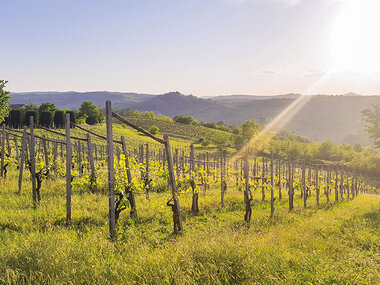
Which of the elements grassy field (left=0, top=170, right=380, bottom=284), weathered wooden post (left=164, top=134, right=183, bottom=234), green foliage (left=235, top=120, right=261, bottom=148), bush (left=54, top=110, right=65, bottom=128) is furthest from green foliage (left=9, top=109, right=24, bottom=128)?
weathered wooden post (left=164, top=134, right=183, bottom=234)

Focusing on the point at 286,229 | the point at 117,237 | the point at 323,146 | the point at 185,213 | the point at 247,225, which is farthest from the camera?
the point at 323,146

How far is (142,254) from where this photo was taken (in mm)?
5176

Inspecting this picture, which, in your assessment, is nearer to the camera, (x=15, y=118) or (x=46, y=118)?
(x=15, y=118)

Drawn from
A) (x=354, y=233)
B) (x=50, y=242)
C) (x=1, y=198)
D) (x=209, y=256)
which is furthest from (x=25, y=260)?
(x=354, y=233)

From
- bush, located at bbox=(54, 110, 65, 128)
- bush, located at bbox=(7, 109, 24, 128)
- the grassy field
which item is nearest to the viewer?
the grassy field

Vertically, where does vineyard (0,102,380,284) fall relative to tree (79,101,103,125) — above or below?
below

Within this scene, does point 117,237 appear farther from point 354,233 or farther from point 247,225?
point 354,233

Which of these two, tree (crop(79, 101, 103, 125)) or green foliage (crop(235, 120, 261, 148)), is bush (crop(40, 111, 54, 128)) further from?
green foliage (crop(235, 120, 261, 148))

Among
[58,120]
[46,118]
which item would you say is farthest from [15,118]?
[58,120]

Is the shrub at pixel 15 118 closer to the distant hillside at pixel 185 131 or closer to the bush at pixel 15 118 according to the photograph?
the bush at pixel 15 118

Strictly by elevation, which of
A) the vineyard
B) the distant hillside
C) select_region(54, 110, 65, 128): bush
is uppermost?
select_region(54, 110, 65, 128): bush

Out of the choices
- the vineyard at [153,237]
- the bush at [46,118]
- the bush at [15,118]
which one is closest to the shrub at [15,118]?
the bush at [15,118]

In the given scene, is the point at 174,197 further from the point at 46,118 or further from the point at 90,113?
the point at 90,113

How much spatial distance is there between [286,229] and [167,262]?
570 cm
